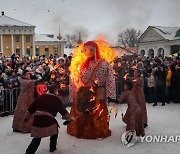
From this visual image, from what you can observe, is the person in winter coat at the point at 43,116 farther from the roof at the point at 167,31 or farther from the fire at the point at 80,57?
the roof at the point at 167,31

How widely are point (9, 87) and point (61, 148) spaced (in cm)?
427

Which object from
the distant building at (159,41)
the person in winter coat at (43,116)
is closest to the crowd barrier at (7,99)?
the person in winter coat at (43,116)

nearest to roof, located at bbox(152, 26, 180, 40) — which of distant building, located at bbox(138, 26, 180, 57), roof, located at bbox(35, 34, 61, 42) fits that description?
distant building, located at bbox(138, 26, 180, 57)

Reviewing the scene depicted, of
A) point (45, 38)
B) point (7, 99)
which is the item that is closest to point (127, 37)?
point (45, 38)

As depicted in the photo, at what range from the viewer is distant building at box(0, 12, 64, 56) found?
5409cm

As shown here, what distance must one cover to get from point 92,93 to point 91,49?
1008 millimetres

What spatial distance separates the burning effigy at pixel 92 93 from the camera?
7.00m

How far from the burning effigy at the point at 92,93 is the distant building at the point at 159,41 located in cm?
3408

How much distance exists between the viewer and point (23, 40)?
2233 inches

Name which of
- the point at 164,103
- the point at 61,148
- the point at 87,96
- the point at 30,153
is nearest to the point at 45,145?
the point at 61,148

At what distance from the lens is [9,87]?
1012 centimetres

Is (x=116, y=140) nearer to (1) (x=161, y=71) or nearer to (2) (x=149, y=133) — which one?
(2) (x=149, y=133)

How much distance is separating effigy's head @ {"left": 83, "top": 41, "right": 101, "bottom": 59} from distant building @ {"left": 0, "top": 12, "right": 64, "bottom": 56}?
48.5 metres

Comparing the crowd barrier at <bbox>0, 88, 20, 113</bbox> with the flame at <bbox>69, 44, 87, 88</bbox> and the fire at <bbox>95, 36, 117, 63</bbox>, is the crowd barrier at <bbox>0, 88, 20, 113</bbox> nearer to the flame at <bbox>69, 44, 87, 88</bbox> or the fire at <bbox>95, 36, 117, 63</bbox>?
the flame at <bbox>69, 44, 87, 88</bbox>
